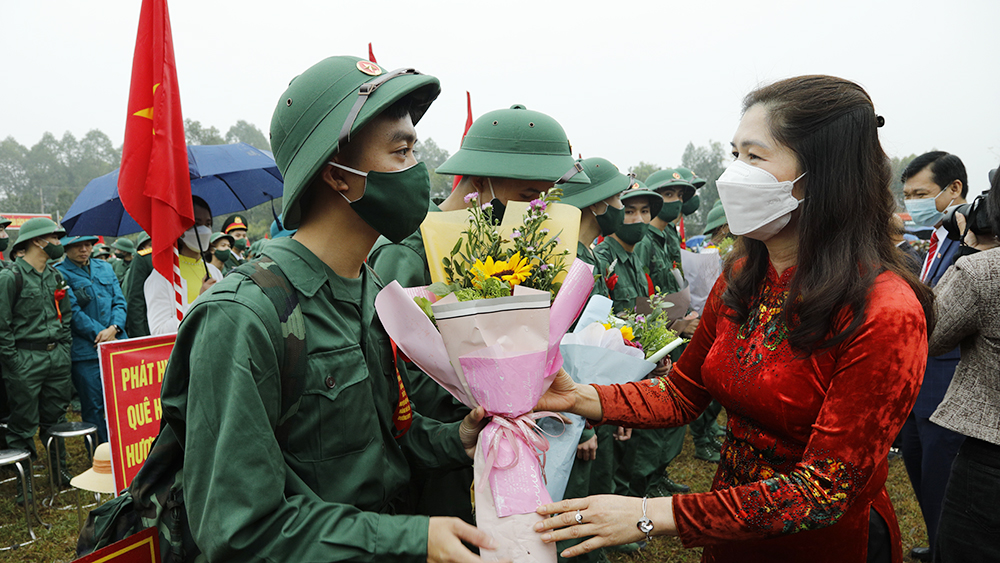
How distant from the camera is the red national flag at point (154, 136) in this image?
3.85m

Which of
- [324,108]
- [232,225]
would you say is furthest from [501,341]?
[232,225]

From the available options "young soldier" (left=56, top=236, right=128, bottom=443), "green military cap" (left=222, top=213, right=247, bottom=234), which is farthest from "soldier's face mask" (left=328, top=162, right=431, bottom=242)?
"green military cap" (left=222, top=213, right=247, bottom=234)

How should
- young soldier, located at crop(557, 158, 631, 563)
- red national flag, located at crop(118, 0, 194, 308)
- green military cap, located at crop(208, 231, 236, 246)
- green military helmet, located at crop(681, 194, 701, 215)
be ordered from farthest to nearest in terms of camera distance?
green military helmet, located at crop(681, 194, 701, 215) < green military cap, located at crop(208, 231, 236, 246) < young soldier, located at crop(557, 158, 631, 563) < red national flag, located at crop(118, 0, 194, 308)

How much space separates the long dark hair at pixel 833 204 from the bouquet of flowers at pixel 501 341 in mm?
713

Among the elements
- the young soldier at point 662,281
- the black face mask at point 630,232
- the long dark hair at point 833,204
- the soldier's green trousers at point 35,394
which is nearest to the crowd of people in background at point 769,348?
the long dark hair at point 833,204

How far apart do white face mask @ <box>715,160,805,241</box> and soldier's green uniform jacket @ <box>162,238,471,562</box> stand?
4.45 ft

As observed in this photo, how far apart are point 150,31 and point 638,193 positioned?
4.67 m

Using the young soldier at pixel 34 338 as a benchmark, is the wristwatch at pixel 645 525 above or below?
above

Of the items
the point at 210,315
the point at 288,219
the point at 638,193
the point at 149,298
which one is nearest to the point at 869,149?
A: the point at 288,219

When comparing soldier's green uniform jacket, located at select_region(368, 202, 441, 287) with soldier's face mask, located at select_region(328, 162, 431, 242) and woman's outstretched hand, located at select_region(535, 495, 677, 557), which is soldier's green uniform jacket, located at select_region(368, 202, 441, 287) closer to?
soldier's face mask, located at select_region(328, 162, 431, 242)

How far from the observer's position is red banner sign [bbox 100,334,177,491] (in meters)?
3.65

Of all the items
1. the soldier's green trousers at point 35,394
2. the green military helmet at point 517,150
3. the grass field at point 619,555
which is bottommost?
the grass field at point 619,555

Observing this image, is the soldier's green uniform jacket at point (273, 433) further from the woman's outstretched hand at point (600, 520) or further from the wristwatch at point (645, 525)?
the wristwatch at point (645, 525)

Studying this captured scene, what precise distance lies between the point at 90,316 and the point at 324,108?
8.56m
